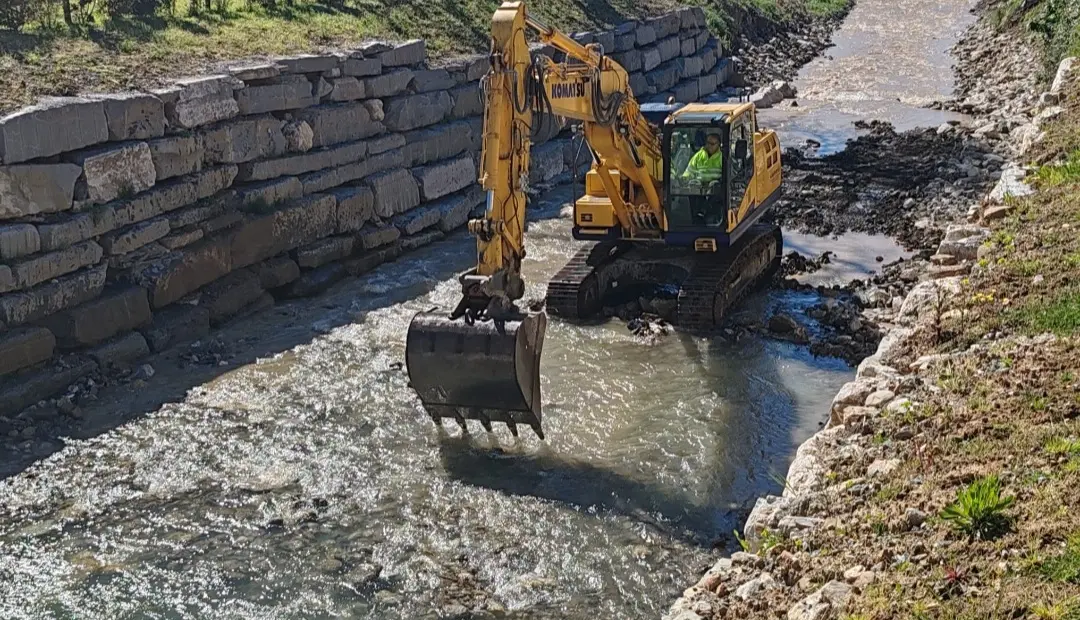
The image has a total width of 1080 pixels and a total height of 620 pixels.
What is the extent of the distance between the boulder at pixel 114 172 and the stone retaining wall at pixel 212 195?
0.02 meters

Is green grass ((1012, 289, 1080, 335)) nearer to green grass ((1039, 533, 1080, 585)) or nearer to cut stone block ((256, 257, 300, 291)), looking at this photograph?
green grass ((1039, 533, 1080, 585))

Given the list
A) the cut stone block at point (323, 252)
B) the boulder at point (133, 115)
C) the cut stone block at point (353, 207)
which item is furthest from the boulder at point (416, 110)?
the boulder at point (133, 115)

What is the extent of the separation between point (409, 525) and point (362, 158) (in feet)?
29.5

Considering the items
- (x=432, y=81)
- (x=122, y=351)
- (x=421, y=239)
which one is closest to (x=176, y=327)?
(x=122, y=351)

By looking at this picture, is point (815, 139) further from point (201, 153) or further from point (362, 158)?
point (201, 153)

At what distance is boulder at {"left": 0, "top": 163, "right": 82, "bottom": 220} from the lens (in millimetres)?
12719

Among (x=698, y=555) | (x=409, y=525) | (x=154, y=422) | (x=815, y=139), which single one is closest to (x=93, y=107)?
(x=154, y=422)

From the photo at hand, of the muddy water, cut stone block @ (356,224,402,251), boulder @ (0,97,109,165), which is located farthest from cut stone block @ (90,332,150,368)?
the muddy water

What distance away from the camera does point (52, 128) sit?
13227mm

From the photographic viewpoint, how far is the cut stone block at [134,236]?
13.8 m

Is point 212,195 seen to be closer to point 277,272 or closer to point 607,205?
point 277,272

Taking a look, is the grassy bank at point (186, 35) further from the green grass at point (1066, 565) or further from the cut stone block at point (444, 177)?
the green grass at point (1066, 565)

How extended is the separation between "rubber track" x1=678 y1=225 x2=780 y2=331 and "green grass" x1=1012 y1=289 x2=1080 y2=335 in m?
4.54

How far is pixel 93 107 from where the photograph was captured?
13.7 metres
